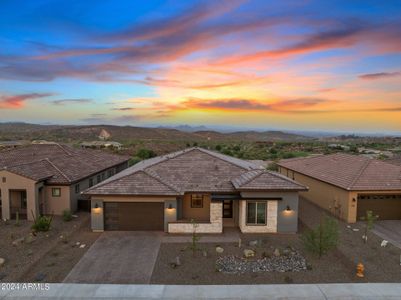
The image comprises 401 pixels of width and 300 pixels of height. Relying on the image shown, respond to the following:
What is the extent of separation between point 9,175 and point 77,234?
6503mm

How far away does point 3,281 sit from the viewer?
11031 mm

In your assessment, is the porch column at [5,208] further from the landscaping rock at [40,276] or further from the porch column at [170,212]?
the porch column at [170,212]

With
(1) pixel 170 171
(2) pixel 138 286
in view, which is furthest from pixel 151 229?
(2) pixel 138 286

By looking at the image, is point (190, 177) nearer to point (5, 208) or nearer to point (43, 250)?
point (43, 250)

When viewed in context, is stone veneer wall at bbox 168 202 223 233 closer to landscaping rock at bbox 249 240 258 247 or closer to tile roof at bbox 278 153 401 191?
landscaping rock at bbox 249 240 258 247

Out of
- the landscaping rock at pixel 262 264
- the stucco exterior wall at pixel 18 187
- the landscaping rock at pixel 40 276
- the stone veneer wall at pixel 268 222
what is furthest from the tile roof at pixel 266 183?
the stucco exterior wall at pixel 18 187

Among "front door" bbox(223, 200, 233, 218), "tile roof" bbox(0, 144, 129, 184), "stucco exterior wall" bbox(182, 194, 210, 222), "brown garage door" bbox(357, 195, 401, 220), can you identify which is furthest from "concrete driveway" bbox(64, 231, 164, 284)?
"brown garage door" bbox(357, 195, 401, 220)

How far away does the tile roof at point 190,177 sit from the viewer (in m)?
16.7

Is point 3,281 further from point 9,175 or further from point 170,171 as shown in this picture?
point 170,171

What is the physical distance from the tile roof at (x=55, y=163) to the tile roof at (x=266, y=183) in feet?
39.1

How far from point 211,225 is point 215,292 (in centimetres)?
636

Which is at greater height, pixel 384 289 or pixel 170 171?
pixel 170 171

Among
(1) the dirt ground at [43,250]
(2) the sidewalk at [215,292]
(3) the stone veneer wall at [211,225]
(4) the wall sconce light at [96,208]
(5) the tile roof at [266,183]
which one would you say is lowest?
(1) the dirt ground at [43,250]

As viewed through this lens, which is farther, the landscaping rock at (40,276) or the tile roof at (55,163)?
the tile roof at (55,163)
